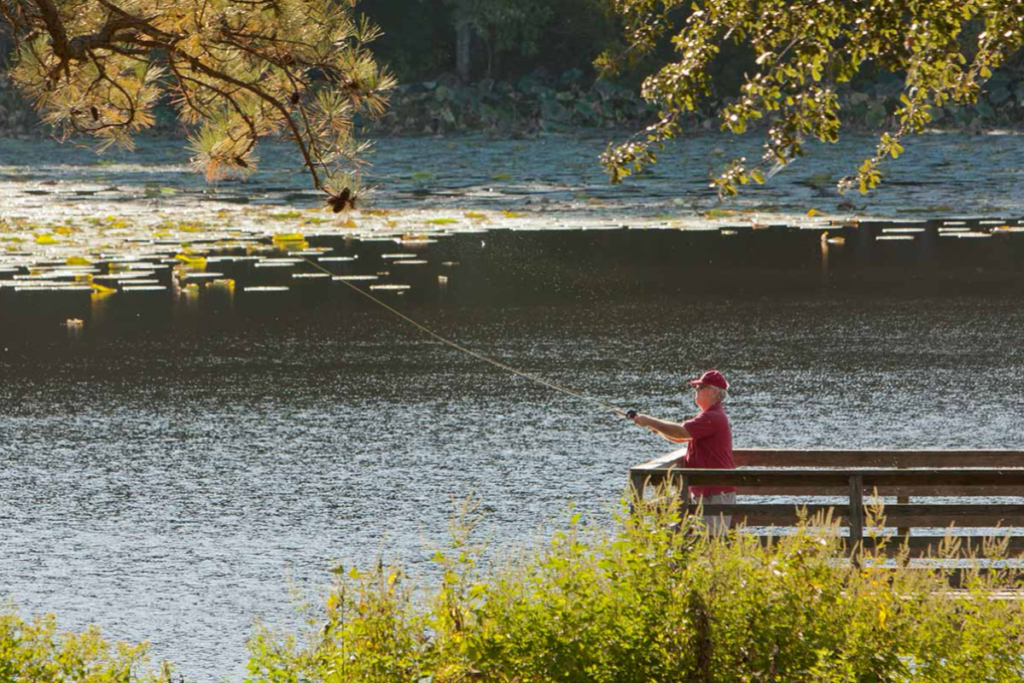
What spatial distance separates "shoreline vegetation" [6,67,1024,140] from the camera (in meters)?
57.6

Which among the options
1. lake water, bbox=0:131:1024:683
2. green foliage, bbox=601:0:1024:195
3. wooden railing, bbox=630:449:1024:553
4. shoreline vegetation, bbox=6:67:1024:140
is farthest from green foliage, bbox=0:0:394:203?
shoreline vegetation, bbox=6:67:1024:140

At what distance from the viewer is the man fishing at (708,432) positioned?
9.76 m

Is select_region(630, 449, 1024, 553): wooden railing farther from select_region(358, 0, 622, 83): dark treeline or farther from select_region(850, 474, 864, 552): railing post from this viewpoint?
select_region(358, 0, 622, 83): dark treeline

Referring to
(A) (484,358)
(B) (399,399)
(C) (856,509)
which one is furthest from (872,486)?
(A) (484,358)

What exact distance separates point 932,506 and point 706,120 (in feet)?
168

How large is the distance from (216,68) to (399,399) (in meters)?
→ 8.21

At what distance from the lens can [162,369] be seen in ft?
60.0

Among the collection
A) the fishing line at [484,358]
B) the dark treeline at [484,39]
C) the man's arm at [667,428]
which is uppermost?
the dark treeline at [484,39]

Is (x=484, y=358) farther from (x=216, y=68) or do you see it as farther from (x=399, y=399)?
(x=216, y=68)

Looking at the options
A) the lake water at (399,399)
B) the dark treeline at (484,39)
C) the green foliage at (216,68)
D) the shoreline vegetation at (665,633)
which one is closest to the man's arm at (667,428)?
the lake water at (399,399)

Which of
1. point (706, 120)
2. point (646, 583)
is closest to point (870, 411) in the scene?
point (646, 583)

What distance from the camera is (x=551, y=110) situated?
58.8m

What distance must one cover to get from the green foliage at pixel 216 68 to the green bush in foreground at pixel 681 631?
250cm

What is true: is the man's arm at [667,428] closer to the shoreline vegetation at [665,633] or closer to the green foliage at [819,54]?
the green foliage at [819,54]
